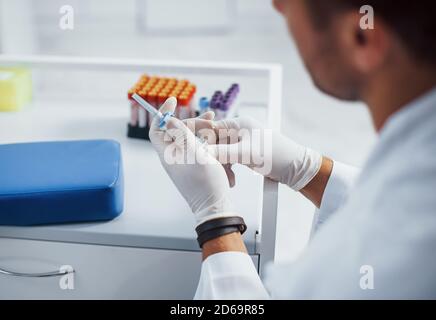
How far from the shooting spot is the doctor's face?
581mm

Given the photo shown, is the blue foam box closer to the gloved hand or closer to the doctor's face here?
the gloved hand

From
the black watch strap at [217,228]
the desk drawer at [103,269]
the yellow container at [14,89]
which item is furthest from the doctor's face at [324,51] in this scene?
the yellow container at [14,89]

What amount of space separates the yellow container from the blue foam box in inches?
16.3

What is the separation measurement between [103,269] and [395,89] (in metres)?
0.58

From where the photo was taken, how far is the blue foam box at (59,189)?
2.90 ft

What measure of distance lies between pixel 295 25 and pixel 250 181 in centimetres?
49

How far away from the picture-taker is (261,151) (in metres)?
0.98

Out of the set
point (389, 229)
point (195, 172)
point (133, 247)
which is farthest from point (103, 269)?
point (389, 229)

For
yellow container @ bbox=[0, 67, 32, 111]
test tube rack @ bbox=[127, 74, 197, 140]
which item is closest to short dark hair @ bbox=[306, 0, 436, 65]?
test tube rack @ bbox=[127, 74, 197, 140]

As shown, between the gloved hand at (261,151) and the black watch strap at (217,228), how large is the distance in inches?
5.7

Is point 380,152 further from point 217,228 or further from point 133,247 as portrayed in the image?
point 133,247
